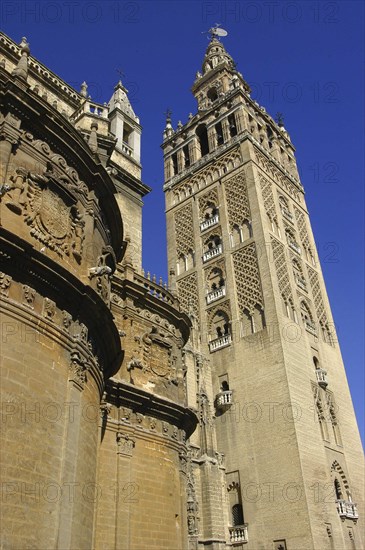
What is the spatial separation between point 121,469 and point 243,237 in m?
20.0

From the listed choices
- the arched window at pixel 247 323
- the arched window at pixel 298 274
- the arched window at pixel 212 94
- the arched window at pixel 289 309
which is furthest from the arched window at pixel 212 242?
the arched window at pixel 212 94

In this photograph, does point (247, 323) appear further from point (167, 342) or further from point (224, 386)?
point (167, 342)

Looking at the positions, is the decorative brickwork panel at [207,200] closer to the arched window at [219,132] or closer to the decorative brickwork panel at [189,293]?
the decorative brickwork panel at [189,293]

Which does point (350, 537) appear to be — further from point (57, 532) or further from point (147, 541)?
point (57, 532)

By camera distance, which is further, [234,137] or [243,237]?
[234,137]

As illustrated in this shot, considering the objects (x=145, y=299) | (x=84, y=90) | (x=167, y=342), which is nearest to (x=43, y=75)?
(x=84, y=90)

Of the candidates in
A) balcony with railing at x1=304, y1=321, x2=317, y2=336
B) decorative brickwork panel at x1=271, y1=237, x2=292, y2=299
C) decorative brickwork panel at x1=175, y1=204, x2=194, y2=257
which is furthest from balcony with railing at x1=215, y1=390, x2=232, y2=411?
decorative brickwork panel at x1=175, y1=204, x2=194, y2=257

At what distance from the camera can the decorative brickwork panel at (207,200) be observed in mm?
35875

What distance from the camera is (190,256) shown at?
117ft

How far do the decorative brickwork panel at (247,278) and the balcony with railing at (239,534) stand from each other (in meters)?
10.7

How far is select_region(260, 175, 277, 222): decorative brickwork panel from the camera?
109 ft

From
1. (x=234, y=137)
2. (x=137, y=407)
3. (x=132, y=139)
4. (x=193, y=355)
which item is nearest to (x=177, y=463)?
(x=137, y=407)

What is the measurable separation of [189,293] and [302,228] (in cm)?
958

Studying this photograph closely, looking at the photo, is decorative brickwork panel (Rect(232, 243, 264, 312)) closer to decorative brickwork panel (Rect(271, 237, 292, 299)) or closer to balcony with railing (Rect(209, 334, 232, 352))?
decorative brickwork panel (Rect(271, 237, 292, 299))
